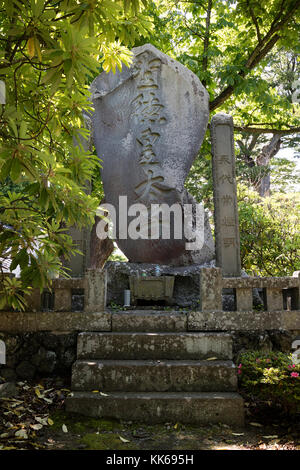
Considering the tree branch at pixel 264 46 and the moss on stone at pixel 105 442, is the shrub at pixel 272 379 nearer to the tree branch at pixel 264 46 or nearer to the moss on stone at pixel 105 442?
the moss on stone at pixel 105 442

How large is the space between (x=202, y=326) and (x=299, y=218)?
20.8ft

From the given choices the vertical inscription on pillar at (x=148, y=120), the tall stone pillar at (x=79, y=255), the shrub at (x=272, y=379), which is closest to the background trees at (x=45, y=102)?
the tall stone pillar at (x=79, y=255)

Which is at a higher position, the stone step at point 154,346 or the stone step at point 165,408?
the stone step at point 154,346

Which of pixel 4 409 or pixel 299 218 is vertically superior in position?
pixel 299 218

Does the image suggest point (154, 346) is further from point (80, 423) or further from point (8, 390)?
point (8, 390)

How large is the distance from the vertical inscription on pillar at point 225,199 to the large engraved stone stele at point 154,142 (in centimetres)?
74

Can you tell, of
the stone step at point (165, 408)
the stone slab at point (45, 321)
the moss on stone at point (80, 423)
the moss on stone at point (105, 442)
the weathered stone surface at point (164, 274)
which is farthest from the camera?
the weathered stone surface at point (164, 274)

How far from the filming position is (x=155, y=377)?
332 cm

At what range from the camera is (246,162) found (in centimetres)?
1583

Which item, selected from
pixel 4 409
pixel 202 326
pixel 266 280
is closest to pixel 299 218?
pixel 266 280

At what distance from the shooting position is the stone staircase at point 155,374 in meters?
3.09

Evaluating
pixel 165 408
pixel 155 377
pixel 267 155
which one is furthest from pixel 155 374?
pixel 267 155
